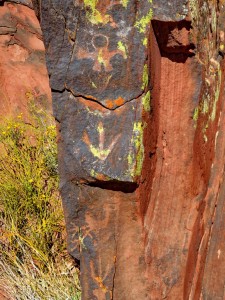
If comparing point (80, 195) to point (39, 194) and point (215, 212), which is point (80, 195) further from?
point (39, 194)

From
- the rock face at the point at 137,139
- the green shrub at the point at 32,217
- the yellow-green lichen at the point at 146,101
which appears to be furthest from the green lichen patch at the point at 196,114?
the green shrub at the point at 32,217

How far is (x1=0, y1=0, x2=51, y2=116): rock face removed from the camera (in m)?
5.65

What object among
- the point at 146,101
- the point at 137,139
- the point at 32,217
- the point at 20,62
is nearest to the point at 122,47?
the point at 146,101

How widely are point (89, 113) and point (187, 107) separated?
1.53 ft

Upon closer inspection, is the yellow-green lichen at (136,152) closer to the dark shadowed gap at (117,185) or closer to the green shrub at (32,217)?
the dark shadowed gap at (117,185)

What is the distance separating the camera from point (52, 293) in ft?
14.9

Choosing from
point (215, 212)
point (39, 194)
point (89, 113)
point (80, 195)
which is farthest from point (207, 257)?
point (39, 194)

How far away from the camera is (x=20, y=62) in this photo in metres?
5.74

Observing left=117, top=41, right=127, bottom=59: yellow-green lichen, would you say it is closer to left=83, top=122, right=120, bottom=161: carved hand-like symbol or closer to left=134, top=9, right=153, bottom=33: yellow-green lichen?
left=134, top=9, right=153, bottom=33: yellow-green lichen

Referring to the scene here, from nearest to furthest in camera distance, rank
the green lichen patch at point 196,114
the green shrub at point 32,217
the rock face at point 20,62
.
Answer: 1. the green lichen patch at point 196,114
2. the green shrub at point 32,217
3. the rock face at point 20,62

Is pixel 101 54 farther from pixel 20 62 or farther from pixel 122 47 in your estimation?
pixel 20 62

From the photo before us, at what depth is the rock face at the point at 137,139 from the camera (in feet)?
10.4

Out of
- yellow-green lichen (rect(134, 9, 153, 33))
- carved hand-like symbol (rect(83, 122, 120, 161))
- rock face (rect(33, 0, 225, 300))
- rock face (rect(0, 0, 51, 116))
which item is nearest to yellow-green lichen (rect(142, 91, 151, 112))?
rock face (rect(33, 0, 225, 300))

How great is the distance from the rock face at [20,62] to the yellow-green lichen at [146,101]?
8.29ft
